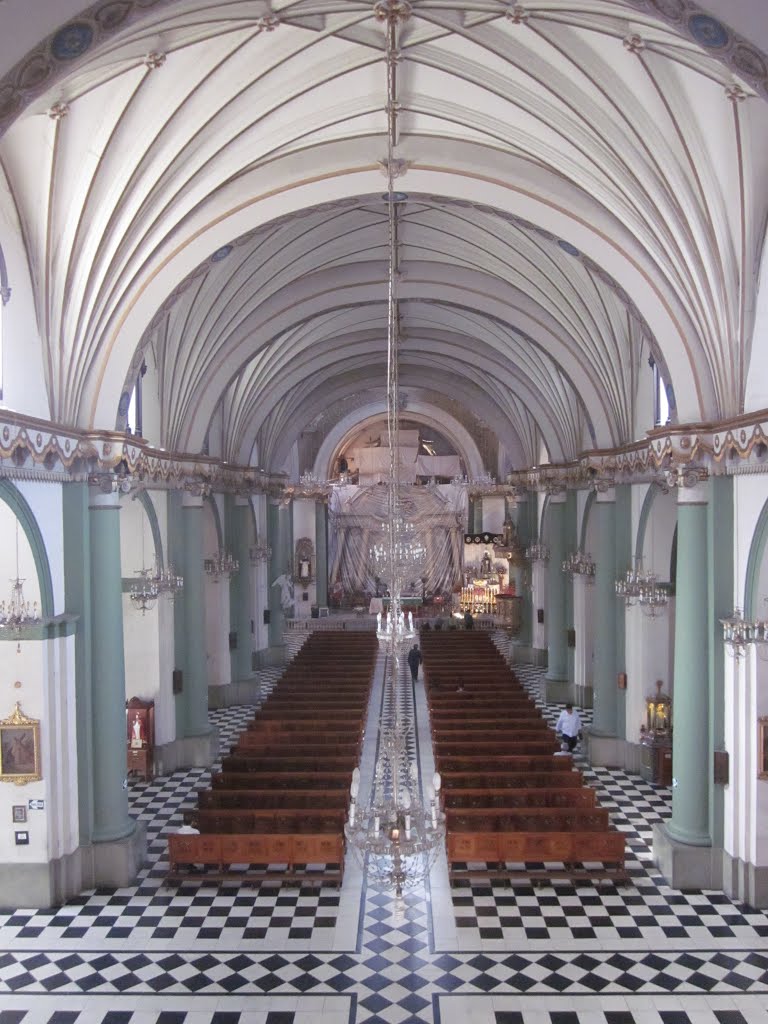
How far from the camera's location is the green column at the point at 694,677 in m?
12.8

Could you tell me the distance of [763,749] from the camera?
467 inches

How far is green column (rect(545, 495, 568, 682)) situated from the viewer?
24.5 meters

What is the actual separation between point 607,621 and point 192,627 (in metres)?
9.47

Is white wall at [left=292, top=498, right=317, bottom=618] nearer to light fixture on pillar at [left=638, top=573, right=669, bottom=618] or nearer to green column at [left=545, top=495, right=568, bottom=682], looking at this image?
green column at [left=545, top=495, right=568, bottom=682]

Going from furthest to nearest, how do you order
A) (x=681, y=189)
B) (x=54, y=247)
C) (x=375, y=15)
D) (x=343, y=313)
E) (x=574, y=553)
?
(x=343, y=313)
(x=574, y=553)
(x=54, y=247)
(x=681, y=189)
(x=375, y=15)

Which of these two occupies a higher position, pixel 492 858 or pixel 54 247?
pixel 54 247

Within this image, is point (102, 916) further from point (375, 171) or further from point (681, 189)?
point (681, 189)

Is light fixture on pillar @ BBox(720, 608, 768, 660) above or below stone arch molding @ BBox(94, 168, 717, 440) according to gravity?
below

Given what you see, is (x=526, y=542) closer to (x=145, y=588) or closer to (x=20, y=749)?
(x=145, y=588)

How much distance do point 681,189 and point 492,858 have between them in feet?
32.9

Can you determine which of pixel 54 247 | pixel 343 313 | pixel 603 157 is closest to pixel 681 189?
pixel 603 157

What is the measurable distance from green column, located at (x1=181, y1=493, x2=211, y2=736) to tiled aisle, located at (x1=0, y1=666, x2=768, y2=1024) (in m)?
5.92

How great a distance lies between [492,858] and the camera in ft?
41.9

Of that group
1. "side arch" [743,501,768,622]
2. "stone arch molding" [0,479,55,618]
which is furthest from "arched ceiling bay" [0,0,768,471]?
"side arch" [743,501,768,622]
